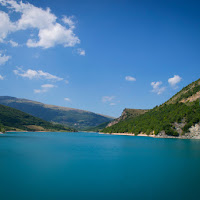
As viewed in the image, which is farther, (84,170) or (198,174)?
(84,170)

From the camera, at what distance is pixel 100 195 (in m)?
21.2

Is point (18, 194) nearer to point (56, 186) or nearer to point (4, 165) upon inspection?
point (56, 186)

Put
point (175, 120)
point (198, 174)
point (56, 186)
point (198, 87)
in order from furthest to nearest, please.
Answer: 1. point (198, 87)
2. point (175, 120)
3. point (198, 174)
4. point (56, 186)

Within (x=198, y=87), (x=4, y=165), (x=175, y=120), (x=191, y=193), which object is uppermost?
(x=198, y=87)

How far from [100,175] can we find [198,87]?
151 meters

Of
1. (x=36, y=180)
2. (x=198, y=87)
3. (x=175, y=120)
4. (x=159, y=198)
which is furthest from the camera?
(x=198, y=87)

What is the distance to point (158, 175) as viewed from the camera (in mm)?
29422

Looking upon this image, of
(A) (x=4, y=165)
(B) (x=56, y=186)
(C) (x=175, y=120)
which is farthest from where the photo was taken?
(C) (x=175, y=120)

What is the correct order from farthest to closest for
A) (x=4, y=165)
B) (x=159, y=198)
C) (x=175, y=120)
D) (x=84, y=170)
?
(x=175, y=120) → (x=4, y=165) → (x=84, y=170) → (x=159, y=198)

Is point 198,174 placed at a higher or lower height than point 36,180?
higher

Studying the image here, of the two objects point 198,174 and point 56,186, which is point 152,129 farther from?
point 56,186

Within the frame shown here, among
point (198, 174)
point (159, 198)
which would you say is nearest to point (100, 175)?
point (159, 198)

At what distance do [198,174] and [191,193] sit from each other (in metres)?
9.33

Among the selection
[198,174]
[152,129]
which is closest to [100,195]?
[198,174]
